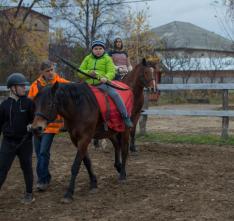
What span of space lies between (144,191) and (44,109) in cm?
188

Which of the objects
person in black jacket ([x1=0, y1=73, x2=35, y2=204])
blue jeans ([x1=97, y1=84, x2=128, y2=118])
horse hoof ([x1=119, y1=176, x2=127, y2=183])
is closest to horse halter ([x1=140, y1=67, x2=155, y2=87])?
blue jeans ([x1=97, y1=84, x2=128, y2=118])

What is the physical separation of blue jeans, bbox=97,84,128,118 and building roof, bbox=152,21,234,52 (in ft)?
169

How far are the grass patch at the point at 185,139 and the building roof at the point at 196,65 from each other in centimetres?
2423

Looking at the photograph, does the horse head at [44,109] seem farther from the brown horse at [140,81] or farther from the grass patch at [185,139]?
the grass patch at [185,139]

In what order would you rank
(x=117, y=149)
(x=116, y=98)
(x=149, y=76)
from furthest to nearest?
(x=149, y=76)
(x=117, y=149)
(x=116, y=98)

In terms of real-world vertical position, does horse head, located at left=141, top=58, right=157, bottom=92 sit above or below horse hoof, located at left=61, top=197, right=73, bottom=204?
above

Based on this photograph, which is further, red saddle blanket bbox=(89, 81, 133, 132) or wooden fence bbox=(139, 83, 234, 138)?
wooden fence bbox=(139, 83, 234, 138)

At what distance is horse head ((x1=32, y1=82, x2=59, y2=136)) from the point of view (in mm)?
5254

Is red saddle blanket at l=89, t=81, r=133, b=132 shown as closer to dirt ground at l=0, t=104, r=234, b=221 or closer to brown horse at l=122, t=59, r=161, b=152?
dirt ground at l=0, t=104, r=234, b=221

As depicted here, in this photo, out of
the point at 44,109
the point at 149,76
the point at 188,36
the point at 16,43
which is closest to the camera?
the point at 44,109

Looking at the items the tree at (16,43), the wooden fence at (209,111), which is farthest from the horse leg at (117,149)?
the tree at (16,43)

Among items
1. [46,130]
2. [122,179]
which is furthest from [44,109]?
[122,179]

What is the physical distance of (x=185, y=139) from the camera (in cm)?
1078

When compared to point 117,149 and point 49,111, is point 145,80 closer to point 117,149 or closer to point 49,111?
point 117,149
